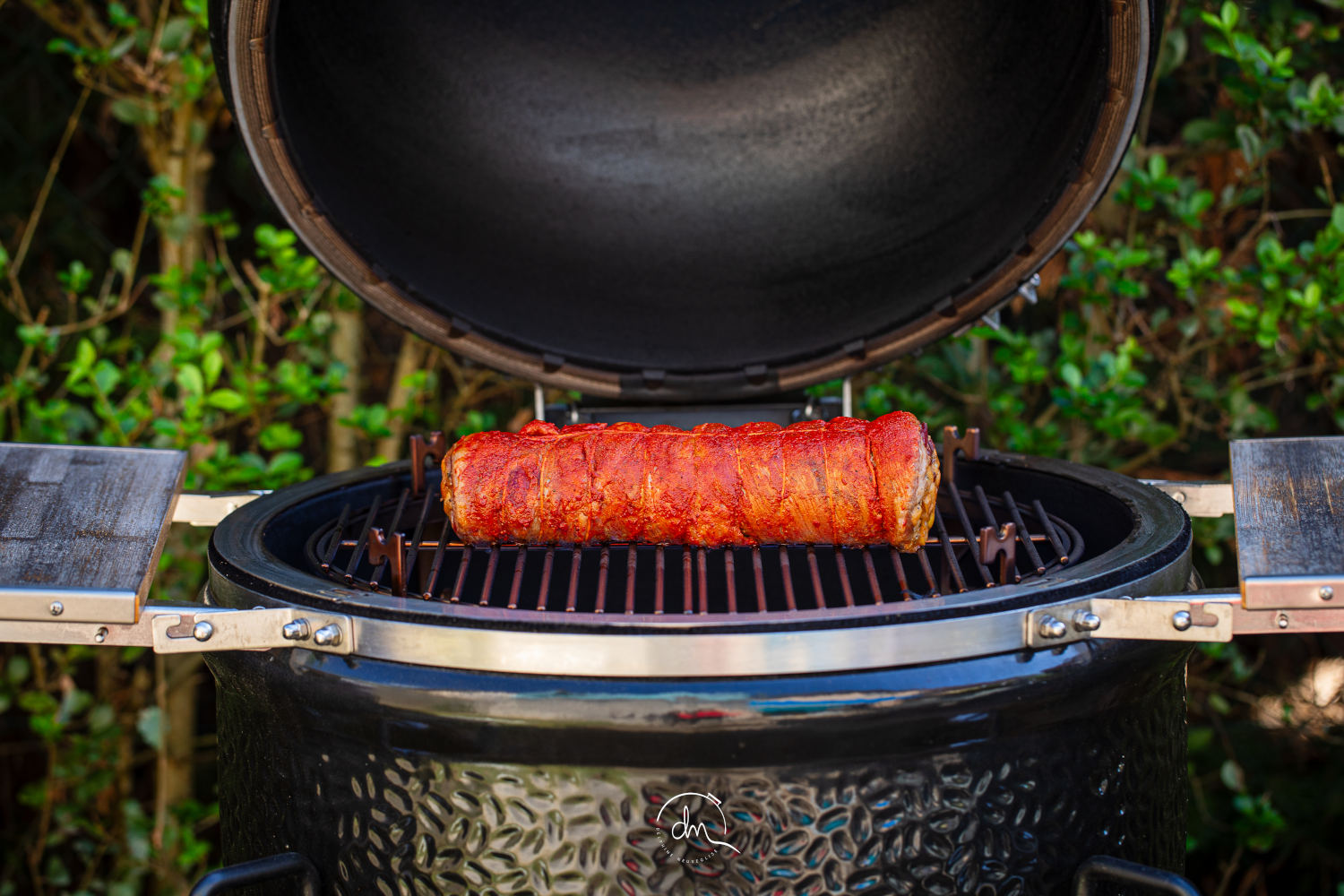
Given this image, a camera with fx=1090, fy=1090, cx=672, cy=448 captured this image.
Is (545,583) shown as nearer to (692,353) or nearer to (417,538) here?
(417,538)

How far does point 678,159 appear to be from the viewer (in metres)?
A: 2.35

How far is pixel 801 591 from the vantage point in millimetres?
2193

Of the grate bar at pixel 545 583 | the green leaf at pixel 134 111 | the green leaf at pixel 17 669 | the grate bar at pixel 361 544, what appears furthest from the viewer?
the green leaf at pixel 17 669

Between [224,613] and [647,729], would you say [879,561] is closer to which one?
[647,729]

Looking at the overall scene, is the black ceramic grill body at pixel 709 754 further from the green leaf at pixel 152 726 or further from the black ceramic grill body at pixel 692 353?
the green leaf at pixel 152 726

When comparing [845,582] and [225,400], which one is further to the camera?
[225,400]

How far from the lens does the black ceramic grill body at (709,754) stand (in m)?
1.31

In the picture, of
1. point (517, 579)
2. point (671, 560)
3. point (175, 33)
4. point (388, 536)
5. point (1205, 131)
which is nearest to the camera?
point (517, 579)

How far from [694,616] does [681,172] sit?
1.30 meters

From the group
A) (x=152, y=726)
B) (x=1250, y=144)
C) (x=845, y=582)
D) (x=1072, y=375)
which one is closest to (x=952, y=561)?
(x=845, y=582)

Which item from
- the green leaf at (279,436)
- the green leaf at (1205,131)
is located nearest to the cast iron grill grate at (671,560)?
the green leaf at (279,436)

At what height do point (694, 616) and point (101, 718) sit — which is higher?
point (694, 616)

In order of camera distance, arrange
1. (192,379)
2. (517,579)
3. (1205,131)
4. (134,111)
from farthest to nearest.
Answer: (134,111) < (1205,131) < (192,379) < (517,579)

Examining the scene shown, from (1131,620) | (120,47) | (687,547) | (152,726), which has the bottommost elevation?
(152,726)
